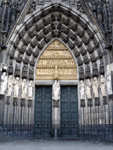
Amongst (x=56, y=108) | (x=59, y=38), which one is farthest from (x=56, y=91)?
(x=59, y=38)

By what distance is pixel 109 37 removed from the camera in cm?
1094

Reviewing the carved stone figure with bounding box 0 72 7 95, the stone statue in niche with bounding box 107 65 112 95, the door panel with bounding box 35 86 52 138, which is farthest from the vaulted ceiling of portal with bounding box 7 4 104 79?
the door panel with bounding box 35 86 52 138

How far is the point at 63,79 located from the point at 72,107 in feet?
6.32

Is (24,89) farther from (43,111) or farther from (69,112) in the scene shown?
(69,112)

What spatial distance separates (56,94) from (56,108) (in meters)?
0.88

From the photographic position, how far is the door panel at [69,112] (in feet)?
39.9

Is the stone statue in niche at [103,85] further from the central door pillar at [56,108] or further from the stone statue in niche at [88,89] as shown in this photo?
the central door pillar at [56,108]

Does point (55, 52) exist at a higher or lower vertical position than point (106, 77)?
higher

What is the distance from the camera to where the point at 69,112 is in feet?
41.0

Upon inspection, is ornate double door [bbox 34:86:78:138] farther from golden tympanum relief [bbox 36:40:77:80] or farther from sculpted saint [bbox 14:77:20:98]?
sculpted saint [bbox 14:77:20:98]

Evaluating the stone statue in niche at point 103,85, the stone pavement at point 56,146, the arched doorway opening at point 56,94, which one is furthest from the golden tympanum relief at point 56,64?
the stone pavement at point 56,146

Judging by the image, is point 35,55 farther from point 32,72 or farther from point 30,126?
point 30,126

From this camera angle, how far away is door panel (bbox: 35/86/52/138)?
12.2 metres

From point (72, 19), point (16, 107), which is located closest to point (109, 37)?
point (72, 19)
